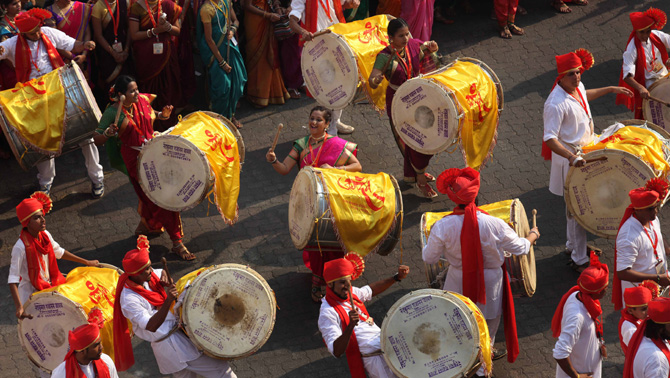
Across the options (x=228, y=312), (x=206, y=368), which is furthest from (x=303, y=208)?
(x=206, y=368)

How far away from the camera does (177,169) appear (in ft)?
32.7

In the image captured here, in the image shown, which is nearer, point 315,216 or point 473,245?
point 473,245

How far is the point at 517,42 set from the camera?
1448 cm

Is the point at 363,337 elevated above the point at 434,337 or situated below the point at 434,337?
below

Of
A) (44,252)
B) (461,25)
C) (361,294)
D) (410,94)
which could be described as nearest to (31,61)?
(44,252)

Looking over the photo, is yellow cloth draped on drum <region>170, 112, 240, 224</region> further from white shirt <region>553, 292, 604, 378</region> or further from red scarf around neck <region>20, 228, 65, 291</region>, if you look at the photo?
white shirt <region>553, 292, 604, 378</region>

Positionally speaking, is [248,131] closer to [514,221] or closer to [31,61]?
[31,61]

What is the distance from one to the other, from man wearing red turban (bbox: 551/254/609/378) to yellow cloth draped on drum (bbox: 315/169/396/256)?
203 centimetres

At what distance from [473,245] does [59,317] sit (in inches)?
142

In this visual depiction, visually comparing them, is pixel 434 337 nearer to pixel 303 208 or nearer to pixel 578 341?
pixel 578 341

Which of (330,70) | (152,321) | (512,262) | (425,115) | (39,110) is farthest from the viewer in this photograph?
(330,70)

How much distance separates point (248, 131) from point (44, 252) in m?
4.36

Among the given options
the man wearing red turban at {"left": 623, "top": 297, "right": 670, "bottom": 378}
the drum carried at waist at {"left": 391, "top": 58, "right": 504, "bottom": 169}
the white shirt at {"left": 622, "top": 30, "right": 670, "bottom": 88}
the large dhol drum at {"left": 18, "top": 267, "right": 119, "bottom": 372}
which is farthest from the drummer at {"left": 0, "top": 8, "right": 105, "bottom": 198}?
the man wearing red turban at {"left": 623, "top": 297, "right": 670, "bottom": 378}

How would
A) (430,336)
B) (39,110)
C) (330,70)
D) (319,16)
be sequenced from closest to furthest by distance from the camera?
(430,336), (39,110), (330,70), (319,16)
